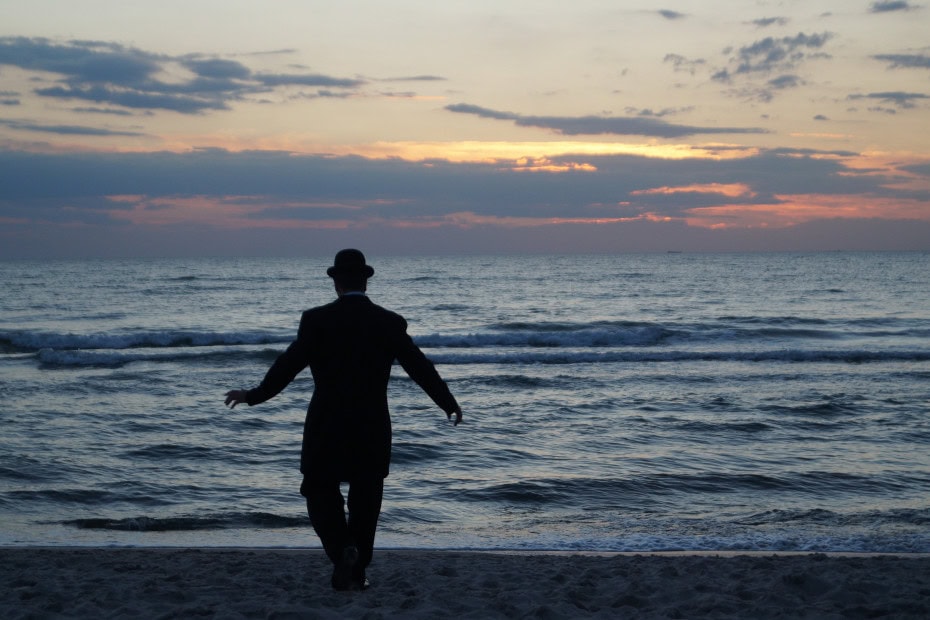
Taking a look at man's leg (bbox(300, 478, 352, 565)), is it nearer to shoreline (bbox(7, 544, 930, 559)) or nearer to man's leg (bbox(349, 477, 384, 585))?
man's leg (bbox(349, 477, 384, 585))

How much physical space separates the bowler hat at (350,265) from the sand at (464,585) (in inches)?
68.1

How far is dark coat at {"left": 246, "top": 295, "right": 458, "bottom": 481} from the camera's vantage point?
13.9 feet

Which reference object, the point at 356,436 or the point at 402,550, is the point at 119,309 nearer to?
the point at 402,550

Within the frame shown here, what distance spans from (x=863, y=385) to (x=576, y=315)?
746 inches

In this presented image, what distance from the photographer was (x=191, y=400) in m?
14.5

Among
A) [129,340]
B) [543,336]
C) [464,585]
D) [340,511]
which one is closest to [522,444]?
[464,585]

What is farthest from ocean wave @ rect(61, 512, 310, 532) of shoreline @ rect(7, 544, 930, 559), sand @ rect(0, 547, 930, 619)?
sand @ rect(0, 547, 930, 619)

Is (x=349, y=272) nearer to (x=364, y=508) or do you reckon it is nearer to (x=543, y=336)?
(x=364, y=508)

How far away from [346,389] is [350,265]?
64 centimetres

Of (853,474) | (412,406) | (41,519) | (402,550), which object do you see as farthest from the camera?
(412,406)

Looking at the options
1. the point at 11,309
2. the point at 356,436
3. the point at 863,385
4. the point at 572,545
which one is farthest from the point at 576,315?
the point at 356,436

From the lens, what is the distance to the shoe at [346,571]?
4.49 m

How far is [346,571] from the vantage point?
4.57 metres

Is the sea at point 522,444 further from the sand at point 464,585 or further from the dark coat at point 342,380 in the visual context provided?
the dark coat at point 342,380
